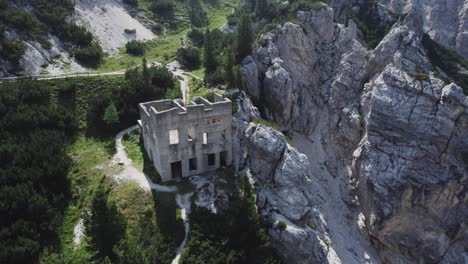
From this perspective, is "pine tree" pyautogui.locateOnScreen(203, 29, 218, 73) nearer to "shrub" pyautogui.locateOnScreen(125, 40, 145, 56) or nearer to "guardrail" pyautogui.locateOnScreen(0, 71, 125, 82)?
"guardrail" pyautogui.locateOnScreen(0, 71, 125, 82)

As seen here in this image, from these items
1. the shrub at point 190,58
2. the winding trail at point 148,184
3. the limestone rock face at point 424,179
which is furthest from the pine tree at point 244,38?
the winding trail at point 148,184

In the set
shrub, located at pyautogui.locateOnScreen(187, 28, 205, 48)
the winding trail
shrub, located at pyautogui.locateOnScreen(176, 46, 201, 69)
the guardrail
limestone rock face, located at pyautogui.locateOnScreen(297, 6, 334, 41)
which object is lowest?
the winding trail

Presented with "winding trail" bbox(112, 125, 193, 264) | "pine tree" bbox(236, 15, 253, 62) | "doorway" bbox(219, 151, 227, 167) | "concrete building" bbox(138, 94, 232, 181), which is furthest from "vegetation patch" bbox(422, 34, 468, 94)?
"winding trail" bbox(112, 125, 193, 264)

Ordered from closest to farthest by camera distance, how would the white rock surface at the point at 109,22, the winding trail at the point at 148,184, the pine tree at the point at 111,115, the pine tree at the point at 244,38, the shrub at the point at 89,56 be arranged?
1. the winding trail at the point at 148,184
2. the pine tree at the point at 111,115
3. the pine tree at the point at 244,38
4. the shrub at the point at 89,56
5. the white rock surface at the point at 109,22

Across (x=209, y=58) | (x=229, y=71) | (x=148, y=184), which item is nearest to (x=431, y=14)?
(x=209, y=58)

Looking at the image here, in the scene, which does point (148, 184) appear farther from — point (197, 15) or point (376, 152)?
point (197, 15)

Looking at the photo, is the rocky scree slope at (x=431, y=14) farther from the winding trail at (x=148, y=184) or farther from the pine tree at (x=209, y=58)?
the winding trail at (x=148, y=184)
